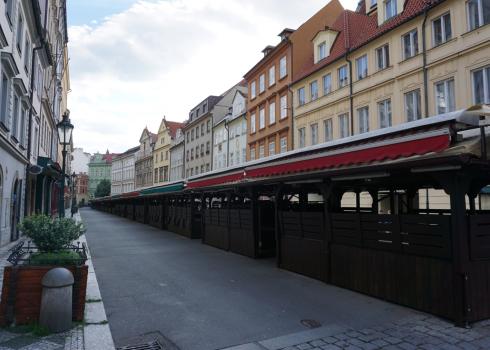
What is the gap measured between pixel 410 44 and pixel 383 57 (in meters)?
1.79

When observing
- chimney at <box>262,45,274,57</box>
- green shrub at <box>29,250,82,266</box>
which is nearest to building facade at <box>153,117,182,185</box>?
chimney at <box>262,45,274,57</box>

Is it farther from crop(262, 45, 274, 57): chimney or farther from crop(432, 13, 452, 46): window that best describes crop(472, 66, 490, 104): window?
crop(262, 45, 274, 57): chimney

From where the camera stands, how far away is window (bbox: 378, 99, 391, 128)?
20078mm


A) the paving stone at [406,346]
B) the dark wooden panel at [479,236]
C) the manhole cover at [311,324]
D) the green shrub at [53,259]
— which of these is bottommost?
the manhole cover at [311,324]

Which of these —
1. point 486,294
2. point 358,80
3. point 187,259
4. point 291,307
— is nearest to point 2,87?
point 187,259

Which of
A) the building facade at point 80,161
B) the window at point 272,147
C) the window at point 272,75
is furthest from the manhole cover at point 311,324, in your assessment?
the building facade at point 80,161

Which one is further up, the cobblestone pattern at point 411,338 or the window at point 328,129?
the window at point 328,129

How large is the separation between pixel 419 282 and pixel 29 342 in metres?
5.96

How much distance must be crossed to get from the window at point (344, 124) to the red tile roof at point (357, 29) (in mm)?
3637

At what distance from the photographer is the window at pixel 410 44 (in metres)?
18.6

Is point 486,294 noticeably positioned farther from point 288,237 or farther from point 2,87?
point 2,87

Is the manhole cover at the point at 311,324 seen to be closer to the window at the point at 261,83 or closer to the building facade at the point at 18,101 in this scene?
the building facade at the point at 18,101

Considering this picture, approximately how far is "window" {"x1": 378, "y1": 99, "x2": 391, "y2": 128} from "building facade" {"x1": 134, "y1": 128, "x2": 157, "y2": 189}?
193ft

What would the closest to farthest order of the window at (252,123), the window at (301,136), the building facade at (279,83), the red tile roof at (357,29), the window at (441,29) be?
1. the window at (441,29)
2. the red tile roof at (357,29)
3. the window at (301,136)
4. the building facade at (279,83)
5. the window at (252,123)
